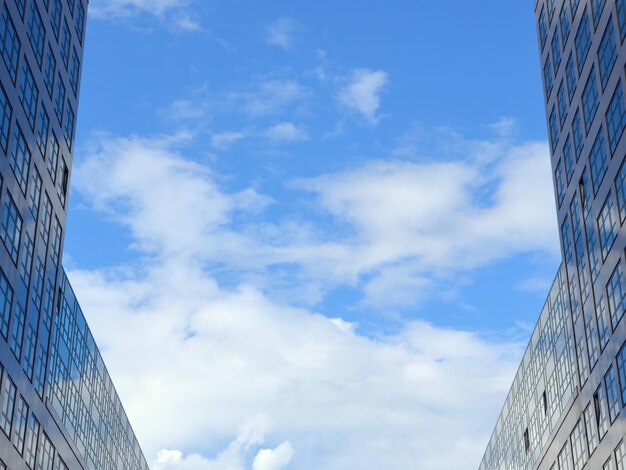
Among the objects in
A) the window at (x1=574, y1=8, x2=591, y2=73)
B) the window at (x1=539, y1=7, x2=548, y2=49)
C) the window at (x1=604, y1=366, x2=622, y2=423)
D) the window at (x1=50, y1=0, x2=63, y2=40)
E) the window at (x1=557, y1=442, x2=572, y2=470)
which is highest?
the window at (x1=539, y1=7, x2=548, y2=49)

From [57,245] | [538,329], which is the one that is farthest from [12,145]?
[538,329]

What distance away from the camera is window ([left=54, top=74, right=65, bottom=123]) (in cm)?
6981

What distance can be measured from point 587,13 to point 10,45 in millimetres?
35931

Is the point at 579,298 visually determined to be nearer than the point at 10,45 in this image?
No

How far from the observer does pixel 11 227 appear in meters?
58.2

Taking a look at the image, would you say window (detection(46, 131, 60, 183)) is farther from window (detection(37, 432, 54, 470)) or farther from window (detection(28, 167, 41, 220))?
window (detection(37, 432, 54, 470))

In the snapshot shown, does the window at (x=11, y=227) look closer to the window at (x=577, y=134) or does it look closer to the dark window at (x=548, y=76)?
the window at (x=577, y=134)

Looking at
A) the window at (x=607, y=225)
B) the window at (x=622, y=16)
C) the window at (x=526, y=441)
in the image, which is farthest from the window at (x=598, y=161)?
the window at (x=526, y=441)

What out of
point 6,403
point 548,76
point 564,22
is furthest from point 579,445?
point 6,403

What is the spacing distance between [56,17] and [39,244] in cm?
1670

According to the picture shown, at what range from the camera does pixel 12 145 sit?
58469 millimetres

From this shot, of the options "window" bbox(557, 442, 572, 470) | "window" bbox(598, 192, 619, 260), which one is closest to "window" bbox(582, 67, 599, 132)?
"window" bbox(598, 192, 619, 260)

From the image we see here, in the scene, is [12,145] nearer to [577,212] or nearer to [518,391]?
[577,212]

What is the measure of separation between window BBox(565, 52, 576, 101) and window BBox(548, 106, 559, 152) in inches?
169
